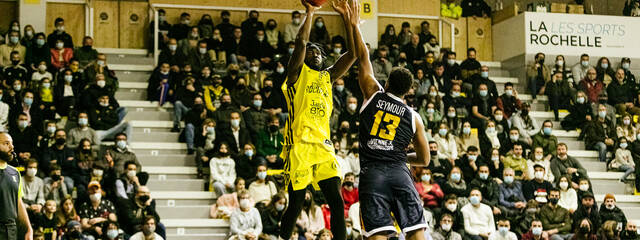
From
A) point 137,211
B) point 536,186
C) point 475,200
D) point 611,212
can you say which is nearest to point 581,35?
point 536,186

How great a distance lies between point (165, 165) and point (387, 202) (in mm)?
9802

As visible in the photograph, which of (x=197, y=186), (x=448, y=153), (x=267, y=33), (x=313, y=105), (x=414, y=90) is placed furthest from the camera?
(x=267, y=33)

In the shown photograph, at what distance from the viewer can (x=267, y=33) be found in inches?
840

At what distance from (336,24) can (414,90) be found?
12.3 ft

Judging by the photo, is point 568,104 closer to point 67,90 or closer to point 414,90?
point 414,90

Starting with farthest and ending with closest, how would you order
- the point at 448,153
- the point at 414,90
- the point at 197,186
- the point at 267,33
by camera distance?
the point at 267,33 → the point at 414,90 → the point at 448,153 → the point at 197,186

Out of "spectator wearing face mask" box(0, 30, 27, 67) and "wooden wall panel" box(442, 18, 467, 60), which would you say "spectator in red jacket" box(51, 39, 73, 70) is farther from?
"wooden wall panel" box(442, 18, 467, 60)

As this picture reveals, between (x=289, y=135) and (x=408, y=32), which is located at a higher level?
(x=408, y=32)

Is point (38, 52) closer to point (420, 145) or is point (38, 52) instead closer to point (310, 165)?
point (310, 165)

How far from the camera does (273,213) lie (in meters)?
15.7

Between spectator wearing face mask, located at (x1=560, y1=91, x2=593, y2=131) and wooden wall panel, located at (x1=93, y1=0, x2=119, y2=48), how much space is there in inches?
376

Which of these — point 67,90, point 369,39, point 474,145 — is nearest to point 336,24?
point 369,39

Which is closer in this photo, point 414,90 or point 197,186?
point 197,186

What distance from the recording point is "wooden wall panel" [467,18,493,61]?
23844 millimetres
